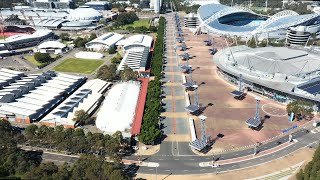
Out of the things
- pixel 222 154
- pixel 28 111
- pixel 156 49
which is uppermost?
pixel 156 49

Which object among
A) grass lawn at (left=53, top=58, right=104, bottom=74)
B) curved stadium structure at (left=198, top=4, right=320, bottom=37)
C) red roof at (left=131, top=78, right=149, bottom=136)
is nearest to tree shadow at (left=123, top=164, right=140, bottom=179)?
red roof at (left=131, top=78, right=149, bottom=136)

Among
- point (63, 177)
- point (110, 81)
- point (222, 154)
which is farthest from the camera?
point (110, 81)

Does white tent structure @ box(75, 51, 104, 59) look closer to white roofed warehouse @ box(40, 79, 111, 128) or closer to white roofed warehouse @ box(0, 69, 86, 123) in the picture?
white roofed warehouse @ box(0, 69, 86, 123)

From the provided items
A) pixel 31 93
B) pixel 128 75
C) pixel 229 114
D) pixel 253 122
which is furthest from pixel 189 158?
pixel 31 93

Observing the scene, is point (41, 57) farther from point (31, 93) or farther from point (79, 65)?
point (31, 93)

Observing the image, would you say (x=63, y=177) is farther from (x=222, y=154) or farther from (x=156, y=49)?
(x=156, y=49)

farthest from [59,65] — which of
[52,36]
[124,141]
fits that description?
[124,141]
